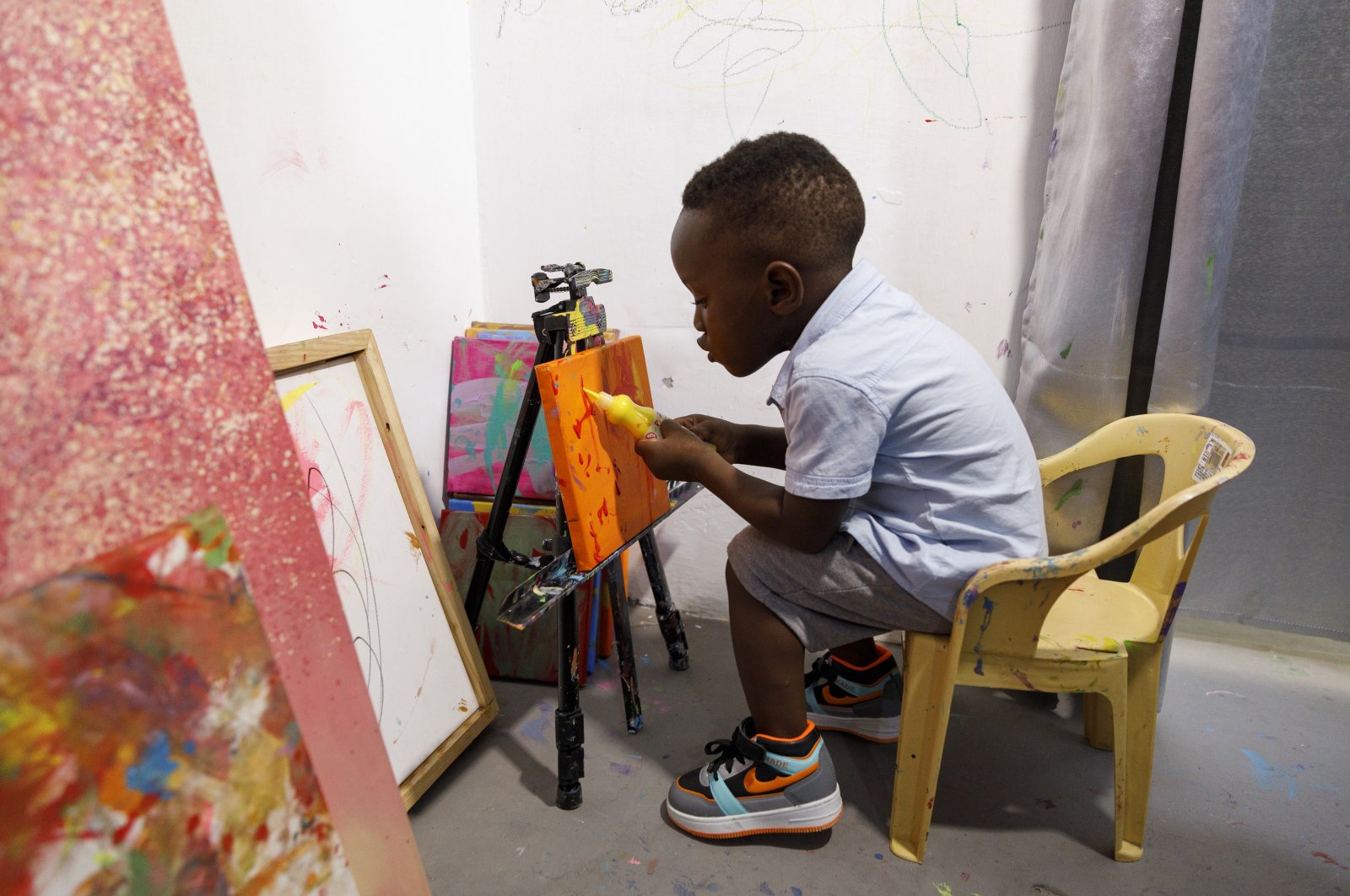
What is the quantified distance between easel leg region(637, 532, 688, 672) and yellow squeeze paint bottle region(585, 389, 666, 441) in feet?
1.43

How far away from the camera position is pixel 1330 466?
1.60 metres

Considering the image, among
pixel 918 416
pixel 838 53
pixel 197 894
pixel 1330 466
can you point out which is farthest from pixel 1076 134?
pixel 197 894

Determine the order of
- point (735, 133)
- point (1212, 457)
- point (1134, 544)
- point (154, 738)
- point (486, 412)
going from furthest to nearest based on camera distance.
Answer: point (486, 412) < point (735, 133) < point (1212, 457) < point (1134, 544) < point (154, 738)

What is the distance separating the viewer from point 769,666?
128 cm

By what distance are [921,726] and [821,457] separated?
43 cm

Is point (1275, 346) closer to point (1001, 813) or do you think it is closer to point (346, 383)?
point (1001, 813)

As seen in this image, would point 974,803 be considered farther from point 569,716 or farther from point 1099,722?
point 569,716

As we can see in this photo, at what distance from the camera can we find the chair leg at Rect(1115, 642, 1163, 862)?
1.23m

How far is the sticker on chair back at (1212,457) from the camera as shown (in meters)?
1.22

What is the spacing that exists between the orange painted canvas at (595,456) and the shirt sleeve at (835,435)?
31cm

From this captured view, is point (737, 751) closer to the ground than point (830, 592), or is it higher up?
closer to the ground

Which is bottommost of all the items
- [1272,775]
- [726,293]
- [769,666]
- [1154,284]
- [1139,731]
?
[1272,775]

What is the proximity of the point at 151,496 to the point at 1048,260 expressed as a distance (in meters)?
1.44

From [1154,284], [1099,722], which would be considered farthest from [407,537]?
[1154,284]
